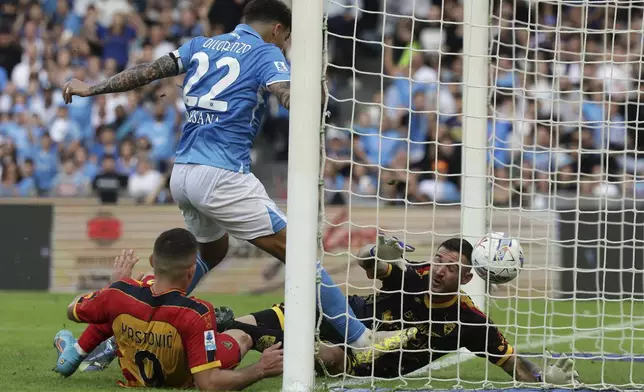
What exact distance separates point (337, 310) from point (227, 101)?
138 cm

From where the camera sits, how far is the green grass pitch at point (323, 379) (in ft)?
19.8

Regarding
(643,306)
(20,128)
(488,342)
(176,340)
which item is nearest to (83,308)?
(176,340)

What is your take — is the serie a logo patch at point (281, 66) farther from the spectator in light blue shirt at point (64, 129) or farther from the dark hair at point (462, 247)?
the spectator in light blue shirt at point (64, 129)

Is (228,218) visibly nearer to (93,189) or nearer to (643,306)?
(643,306)

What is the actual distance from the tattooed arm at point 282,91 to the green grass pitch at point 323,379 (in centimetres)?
153

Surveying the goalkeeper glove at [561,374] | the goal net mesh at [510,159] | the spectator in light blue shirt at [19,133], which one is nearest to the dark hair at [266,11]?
the goalkeeper glove at [561,374]

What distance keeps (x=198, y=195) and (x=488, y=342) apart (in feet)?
6.33

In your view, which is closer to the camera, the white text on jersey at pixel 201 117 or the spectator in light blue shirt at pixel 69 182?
the white text on jersey at pixel 201 117

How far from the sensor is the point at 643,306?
10250mm

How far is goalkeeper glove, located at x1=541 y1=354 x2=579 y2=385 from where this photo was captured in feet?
19.3

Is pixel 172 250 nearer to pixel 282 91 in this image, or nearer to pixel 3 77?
pixel 282 91

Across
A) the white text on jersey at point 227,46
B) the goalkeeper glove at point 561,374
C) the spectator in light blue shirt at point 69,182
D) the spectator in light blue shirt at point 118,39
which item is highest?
the spectator in light blue shirt at point 118,39

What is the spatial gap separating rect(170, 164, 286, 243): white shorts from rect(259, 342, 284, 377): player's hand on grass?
839 millimetres

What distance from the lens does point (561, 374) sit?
591 centimetres
